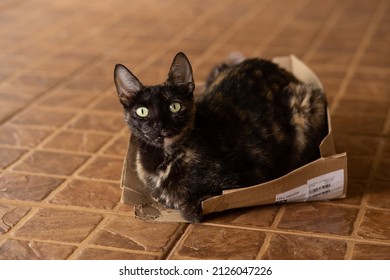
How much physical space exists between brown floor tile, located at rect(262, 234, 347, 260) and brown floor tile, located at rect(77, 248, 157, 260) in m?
0.35

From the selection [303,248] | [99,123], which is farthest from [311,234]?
[99,123]

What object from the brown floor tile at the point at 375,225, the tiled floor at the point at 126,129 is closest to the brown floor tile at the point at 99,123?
the tiled floor at the point at 126,129

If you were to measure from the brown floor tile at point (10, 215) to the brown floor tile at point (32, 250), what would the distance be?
0.09m

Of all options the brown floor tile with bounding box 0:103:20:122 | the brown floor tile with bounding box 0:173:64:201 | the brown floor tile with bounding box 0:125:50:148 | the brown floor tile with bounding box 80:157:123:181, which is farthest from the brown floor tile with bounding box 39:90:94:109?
the brown floor tile with bounding box 0:173:64:201

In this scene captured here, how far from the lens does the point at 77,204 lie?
2.30m

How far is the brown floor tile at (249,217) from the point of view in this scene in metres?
2.15

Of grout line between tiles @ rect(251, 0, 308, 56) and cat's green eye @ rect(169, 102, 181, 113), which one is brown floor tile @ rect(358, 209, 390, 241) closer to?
cat's green eye @ rect(169, 102, 181, 113)

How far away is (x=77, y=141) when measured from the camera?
278cm

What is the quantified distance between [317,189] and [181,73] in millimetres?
559

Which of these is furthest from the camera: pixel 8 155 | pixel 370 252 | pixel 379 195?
pixel 8 155

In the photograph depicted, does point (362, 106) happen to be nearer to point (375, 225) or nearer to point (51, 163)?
point (375, 225)

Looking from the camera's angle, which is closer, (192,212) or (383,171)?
(192,212)

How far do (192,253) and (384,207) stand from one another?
0.66 m

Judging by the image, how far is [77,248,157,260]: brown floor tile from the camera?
6.50 feet
